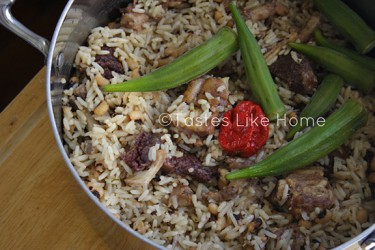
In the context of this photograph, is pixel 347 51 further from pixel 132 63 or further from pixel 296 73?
pixel 132 63

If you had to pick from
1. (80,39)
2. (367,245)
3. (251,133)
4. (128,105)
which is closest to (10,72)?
(80,39)

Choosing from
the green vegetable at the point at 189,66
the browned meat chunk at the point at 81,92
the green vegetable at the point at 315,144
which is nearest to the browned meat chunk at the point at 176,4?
the green vegetable at the point at 189,66

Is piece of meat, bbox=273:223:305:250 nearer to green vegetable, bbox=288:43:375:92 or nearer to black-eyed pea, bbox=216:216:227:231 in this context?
black-eyed pea, bbox=216:216:227:231

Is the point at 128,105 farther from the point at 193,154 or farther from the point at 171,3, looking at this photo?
the point at 171,3

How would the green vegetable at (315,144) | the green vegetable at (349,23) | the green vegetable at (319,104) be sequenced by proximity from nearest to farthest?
1. the green vegetable at (315,144)
2. the green vegetable at (319,104)
3. the green vegetable at (349,23)

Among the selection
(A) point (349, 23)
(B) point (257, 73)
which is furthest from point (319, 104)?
(A) point (349, 23)

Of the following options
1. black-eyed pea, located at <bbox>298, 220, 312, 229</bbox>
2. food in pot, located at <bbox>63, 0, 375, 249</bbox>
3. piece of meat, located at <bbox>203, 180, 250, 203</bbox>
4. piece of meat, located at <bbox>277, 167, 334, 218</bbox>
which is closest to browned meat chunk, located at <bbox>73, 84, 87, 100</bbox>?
food in pot, located at <bbox>63, 0, 375, 249</bbox>

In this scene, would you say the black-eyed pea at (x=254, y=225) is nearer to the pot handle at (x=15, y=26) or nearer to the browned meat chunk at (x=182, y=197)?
the browned meat chunk at (x=182, y=197)
